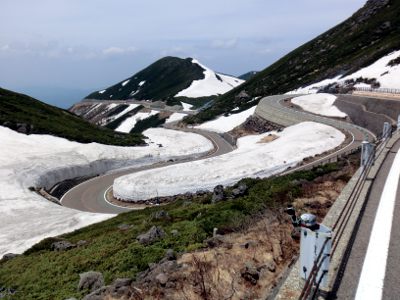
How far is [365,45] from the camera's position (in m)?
118

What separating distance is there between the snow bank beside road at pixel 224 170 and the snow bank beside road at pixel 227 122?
48.9 metres

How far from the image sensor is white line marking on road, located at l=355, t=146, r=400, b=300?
9397 millimetres

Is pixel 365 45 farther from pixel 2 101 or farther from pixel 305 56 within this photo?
pixel 2 101

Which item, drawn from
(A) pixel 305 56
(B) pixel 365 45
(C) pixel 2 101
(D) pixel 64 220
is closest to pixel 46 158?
(D) pixel 64 220

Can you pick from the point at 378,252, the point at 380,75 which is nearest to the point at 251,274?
the point at 378,252

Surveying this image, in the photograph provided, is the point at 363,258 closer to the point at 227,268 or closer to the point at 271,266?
the point at 271,266

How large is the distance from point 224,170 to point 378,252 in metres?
34.8

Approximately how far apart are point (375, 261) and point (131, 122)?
160 meters

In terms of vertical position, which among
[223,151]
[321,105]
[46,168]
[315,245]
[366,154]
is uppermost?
[315,245]

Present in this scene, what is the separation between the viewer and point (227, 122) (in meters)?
105

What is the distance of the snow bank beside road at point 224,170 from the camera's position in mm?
44656

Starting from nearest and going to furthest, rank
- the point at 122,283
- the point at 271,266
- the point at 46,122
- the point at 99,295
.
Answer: the point at 271,266 → the point at 99,295 → the point at 122,283 → the point at 46,122

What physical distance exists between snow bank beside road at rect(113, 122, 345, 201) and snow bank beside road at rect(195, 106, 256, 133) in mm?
48905

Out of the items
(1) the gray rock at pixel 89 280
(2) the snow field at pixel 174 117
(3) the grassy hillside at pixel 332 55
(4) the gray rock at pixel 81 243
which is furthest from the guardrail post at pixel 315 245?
(2) the snow field at pixel 174 117
